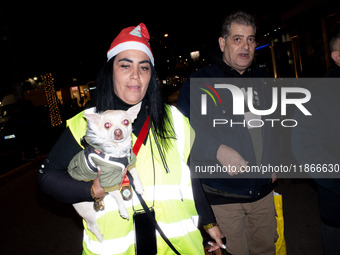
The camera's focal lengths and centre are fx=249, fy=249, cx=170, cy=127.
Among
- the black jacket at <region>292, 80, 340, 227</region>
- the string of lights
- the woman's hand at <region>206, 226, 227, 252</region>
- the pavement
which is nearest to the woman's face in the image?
the woman's hand at <region>206, 226, 227, 252</region>

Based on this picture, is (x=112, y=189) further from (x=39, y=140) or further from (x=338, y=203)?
(x=39, y=140)

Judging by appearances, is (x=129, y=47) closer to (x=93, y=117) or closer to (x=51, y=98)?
(x=93, y=117)

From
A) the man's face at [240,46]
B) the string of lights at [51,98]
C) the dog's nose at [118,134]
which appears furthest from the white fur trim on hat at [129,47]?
the string of lights at [51,98]

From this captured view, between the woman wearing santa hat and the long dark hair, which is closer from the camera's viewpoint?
the woman wearing santa hat

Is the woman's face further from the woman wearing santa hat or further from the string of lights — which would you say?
the string of lights

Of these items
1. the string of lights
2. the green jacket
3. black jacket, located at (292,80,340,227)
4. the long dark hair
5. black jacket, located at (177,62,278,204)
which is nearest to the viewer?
the green jacket

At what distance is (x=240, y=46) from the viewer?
243cm

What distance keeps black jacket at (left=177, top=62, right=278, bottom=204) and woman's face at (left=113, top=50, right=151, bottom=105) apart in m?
0.72

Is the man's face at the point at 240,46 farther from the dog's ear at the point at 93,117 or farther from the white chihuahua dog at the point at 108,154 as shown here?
the dog's ear at the point at 93,117

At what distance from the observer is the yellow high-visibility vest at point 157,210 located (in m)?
1.46

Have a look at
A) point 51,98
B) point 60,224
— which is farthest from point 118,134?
point 51,98

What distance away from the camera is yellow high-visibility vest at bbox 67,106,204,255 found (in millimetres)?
1463

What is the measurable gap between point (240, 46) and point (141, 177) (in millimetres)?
1655

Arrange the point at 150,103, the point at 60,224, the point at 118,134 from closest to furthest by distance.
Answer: the point at 118,134 < the point at 150,103 < the point at 60,224
